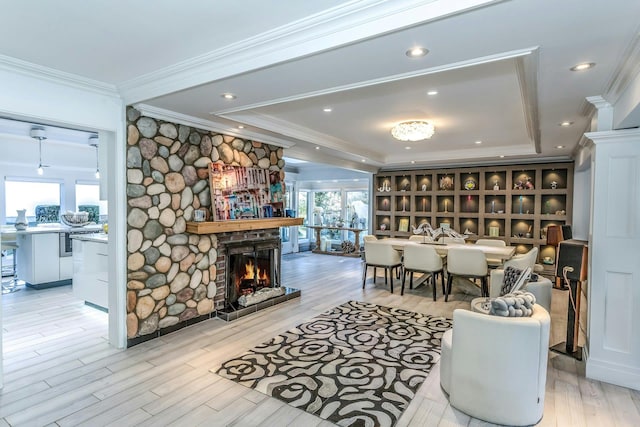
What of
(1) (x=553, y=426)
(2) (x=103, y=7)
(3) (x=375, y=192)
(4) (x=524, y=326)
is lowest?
(1) (x=553, y=426)

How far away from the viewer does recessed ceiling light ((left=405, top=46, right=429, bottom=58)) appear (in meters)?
2.06

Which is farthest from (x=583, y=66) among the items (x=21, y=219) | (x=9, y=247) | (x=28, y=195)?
(x=28, y=195)

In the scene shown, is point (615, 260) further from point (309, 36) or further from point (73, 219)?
point (73, 219)

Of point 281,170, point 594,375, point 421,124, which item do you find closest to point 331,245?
point 281,170

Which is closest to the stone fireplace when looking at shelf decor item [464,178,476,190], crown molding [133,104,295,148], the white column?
crown molding [133,104,295,148]

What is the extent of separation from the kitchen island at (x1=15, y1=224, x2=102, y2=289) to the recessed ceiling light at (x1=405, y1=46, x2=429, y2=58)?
19.9 feet

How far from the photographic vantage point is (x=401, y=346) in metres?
3.60

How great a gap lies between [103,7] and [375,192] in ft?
24.8

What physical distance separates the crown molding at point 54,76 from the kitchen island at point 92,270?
2023mm

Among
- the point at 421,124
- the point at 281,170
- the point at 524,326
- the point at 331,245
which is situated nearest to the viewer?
the point at 524,326

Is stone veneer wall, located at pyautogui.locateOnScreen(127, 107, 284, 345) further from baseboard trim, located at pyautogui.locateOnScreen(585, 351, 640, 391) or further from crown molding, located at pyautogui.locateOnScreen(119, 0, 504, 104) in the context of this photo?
baseboard trim, located at pyautogui.locateOnScreen(585, 351, 640, 391)

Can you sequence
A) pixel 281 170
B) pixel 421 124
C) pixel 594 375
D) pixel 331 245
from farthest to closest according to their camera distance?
pixel 331 245 < pixel 281 170 < pixel 421 124 < pixel 594 375

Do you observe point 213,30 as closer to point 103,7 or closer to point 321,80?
point 103,7

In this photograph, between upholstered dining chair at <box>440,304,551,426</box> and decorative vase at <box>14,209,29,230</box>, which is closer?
upholstered dining chair at <box>440,304,551,426</box>
